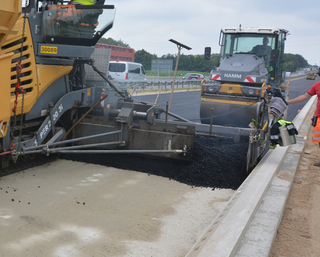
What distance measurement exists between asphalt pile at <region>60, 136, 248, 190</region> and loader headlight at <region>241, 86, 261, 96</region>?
280 centimetres

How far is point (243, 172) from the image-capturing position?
18.8 feet

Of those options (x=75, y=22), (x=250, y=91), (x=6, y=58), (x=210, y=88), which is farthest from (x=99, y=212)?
(x=210, y=88)

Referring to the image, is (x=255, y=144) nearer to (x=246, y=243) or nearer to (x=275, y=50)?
(x=246, y=243)

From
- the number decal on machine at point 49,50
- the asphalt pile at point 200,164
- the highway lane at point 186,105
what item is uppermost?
the number decal on machine at point 49,50

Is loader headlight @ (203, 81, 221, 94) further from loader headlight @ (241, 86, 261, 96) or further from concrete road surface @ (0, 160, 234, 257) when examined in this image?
concrete road surface @ (0, 160, 234, 257)

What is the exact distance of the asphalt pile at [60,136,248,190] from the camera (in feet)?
18.1

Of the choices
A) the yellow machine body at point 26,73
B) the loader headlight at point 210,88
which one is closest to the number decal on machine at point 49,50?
the yellow machine body at point 26,73

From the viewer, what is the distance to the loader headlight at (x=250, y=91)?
8789mm

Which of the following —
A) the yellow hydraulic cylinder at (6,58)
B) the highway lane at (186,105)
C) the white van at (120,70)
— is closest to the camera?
the yellow hydraulic cylinder at (6,58)

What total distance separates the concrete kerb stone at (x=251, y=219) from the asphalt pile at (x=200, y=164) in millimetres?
480

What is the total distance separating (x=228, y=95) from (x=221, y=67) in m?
1.21

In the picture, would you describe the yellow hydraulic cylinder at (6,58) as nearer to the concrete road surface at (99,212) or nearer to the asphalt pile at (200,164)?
the concrete road surface at (99,212)

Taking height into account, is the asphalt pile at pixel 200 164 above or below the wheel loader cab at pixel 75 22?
below

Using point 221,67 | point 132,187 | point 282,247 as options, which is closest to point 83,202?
point 132,187
